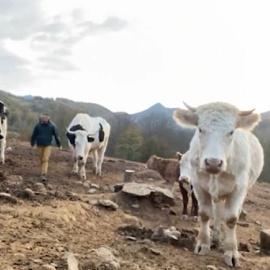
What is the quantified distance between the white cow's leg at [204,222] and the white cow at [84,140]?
8.81m

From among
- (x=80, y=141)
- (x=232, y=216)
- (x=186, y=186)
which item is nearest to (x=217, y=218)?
(x=232, y=216)

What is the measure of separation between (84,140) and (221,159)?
1082cm

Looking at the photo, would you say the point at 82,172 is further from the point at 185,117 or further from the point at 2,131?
the point at 185,117

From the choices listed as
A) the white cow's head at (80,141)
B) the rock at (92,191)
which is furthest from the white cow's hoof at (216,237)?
the white cow's head at (80,141)

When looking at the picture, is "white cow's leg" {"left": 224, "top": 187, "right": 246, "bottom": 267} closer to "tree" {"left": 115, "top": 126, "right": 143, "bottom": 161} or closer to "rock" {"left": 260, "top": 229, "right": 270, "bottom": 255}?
"rock" {"left": 260, "top": 229, "right": 270, "bottom": 255}

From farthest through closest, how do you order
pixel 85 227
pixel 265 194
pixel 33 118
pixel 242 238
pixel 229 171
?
pixel 33 118 → pixel 265 194 → pixel 242 238 → pixel 85 227 → pixel 229 171

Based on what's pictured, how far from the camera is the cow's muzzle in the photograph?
607 cm

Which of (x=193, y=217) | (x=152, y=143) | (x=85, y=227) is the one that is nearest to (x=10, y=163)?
(x=193, y=217)

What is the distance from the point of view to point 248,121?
7039 millimetres

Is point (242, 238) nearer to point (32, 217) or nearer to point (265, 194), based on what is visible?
point (32, 217)

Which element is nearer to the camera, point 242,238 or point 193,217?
point 242,238

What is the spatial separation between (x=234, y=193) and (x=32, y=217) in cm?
342

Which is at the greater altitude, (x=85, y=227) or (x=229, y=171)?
(x=229, y=171)

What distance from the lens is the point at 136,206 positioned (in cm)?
1192
